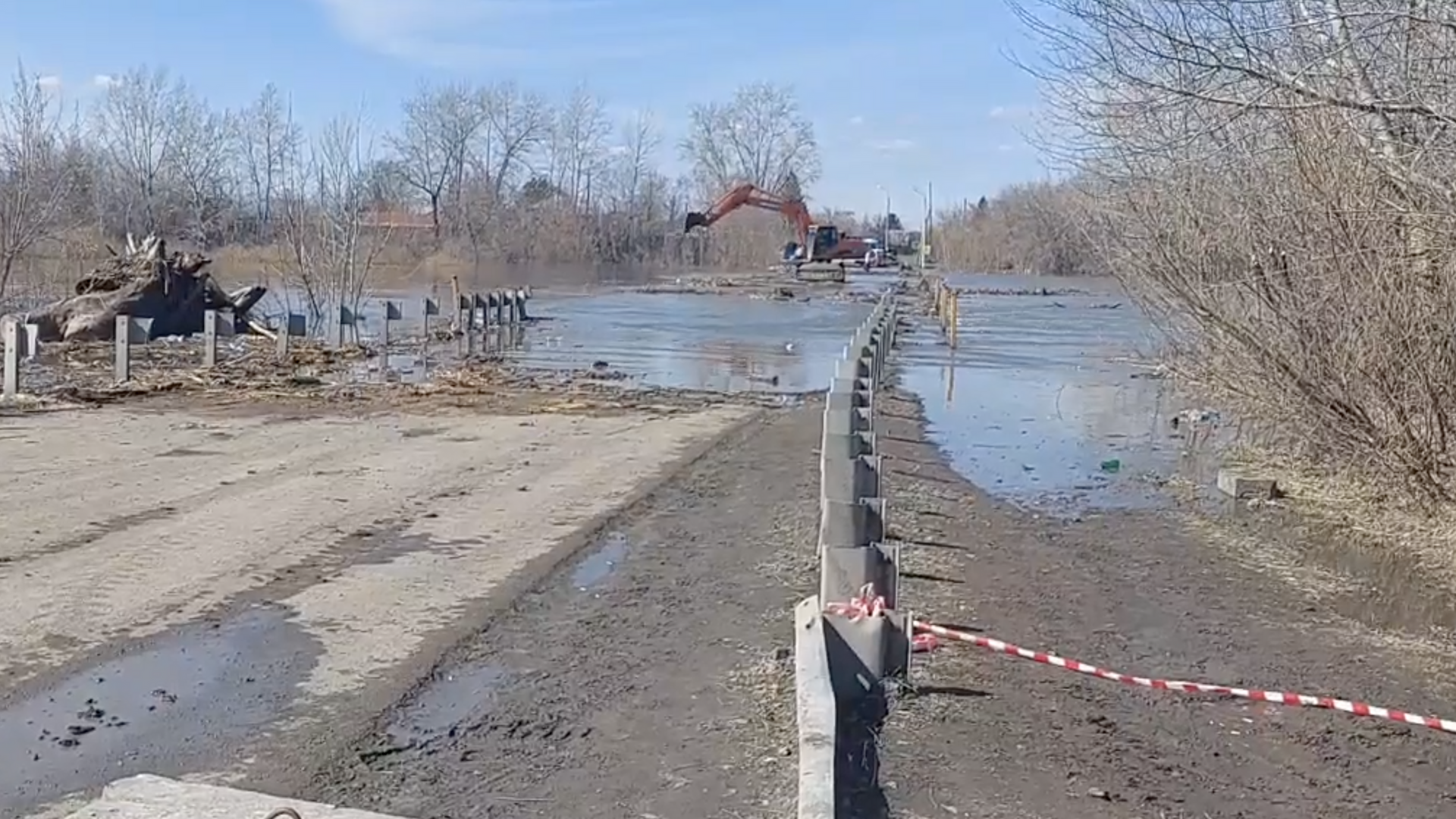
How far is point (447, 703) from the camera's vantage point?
611 centimetres

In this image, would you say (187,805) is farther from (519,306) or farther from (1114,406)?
(519,306)

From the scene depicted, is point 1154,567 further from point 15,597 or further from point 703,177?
point 703,177

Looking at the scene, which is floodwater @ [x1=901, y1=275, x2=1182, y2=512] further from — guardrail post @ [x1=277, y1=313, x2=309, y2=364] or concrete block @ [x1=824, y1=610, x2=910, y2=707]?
guardrail post @ [x1=277, y1=313, x2=309, y2=364]

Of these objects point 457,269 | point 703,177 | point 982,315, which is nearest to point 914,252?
point 703,177

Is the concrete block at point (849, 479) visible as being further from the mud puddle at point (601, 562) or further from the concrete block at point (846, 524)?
the mud puddle at point (601, 562)

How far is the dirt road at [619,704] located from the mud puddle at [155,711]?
59 cm

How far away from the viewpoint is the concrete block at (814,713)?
4422mm

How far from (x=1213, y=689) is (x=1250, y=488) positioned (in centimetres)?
672

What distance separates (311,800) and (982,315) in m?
42.3

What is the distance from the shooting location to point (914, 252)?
367 feet

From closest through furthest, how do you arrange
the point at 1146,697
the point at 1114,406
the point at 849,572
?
the point at 849,572 → the point at 1146,697 → the point at 1114,406

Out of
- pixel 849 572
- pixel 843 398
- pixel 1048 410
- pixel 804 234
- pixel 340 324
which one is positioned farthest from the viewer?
pixel 804 234

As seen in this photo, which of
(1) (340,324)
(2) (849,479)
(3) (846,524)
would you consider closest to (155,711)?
(3) (846,524)

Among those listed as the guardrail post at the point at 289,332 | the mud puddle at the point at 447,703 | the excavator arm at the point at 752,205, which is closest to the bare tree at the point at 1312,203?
the mud puddle at the point at 447,703
